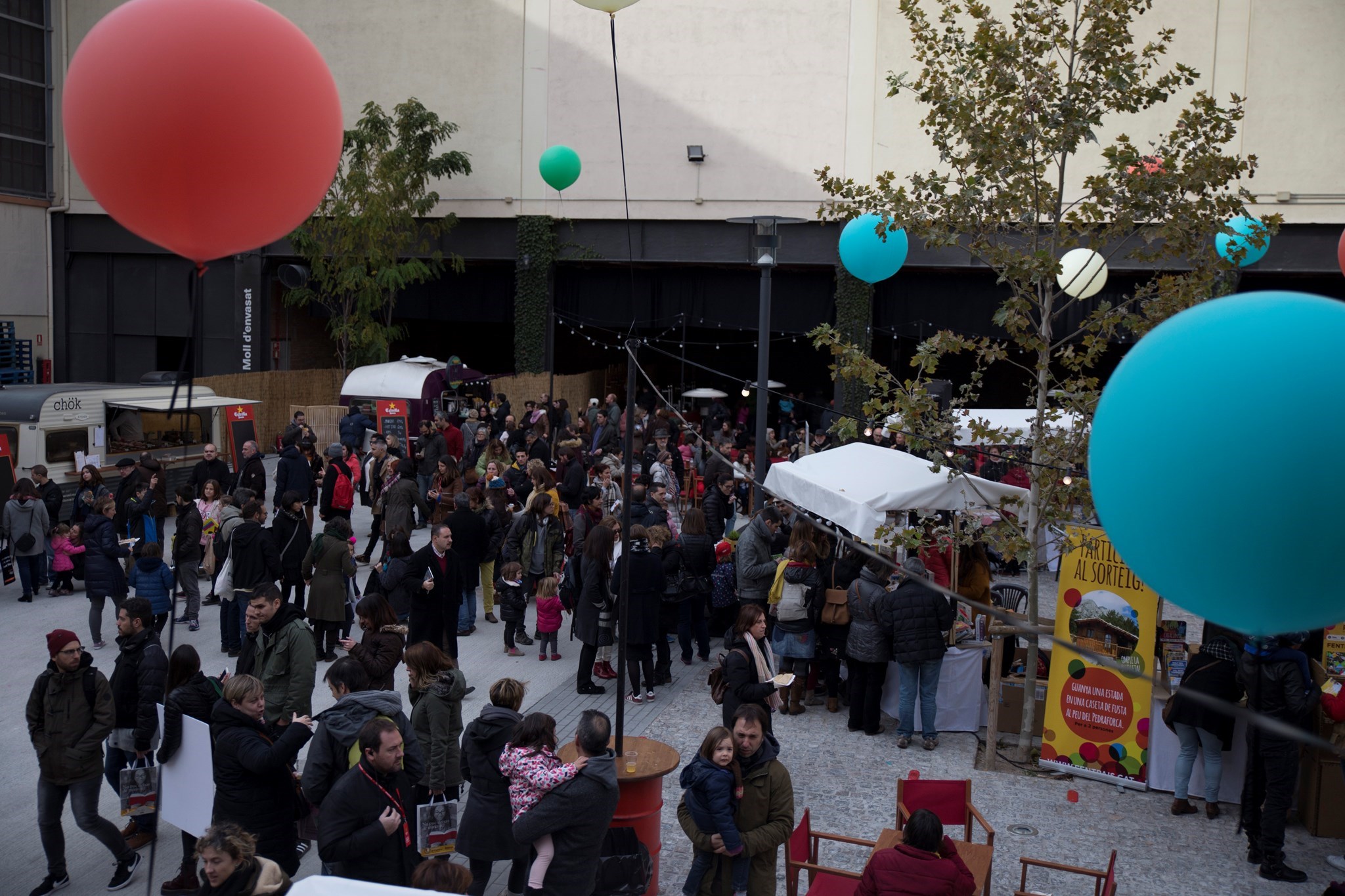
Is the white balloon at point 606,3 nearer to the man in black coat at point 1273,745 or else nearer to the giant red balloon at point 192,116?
the giant red balloon at point 192,116

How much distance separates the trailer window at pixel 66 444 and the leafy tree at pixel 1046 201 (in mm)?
12411

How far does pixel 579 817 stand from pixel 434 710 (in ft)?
4.99

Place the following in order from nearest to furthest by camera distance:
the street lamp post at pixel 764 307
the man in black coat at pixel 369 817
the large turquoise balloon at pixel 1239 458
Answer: the large turquoise balloon at pixel 1239 458 < the man in black coat at pixel 369 817 < the street lamp post at pixel 764 307

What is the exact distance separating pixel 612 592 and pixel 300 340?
25.4 metres

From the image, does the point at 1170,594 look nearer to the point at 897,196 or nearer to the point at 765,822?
the point at 765,822

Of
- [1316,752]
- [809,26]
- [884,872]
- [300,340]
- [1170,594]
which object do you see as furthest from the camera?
[300,340]

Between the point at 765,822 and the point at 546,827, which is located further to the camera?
→ the point at 765,822

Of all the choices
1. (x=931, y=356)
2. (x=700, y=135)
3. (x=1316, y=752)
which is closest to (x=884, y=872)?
(x=1316, y=752)

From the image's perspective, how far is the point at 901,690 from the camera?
8.73 meters

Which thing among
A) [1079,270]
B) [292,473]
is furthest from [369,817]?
[292,473]

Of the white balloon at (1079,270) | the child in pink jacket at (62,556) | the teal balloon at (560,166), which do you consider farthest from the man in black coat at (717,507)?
the teal balloon at (560,166)

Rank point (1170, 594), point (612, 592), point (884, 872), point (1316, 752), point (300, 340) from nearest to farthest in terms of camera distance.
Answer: point (1170, 594) < point (884, 872) < point (1316, 752) < point (612, 592) < point (300, 340)

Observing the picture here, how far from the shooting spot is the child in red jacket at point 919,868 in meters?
4.70

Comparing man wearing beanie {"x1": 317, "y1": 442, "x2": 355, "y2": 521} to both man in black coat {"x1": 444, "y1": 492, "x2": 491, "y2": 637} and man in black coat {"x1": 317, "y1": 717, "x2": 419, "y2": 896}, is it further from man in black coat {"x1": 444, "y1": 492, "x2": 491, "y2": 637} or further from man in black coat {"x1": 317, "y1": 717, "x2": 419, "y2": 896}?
man in black coat {"x1": 317, "y1": 717, "x2": 419, "y2": 896}
